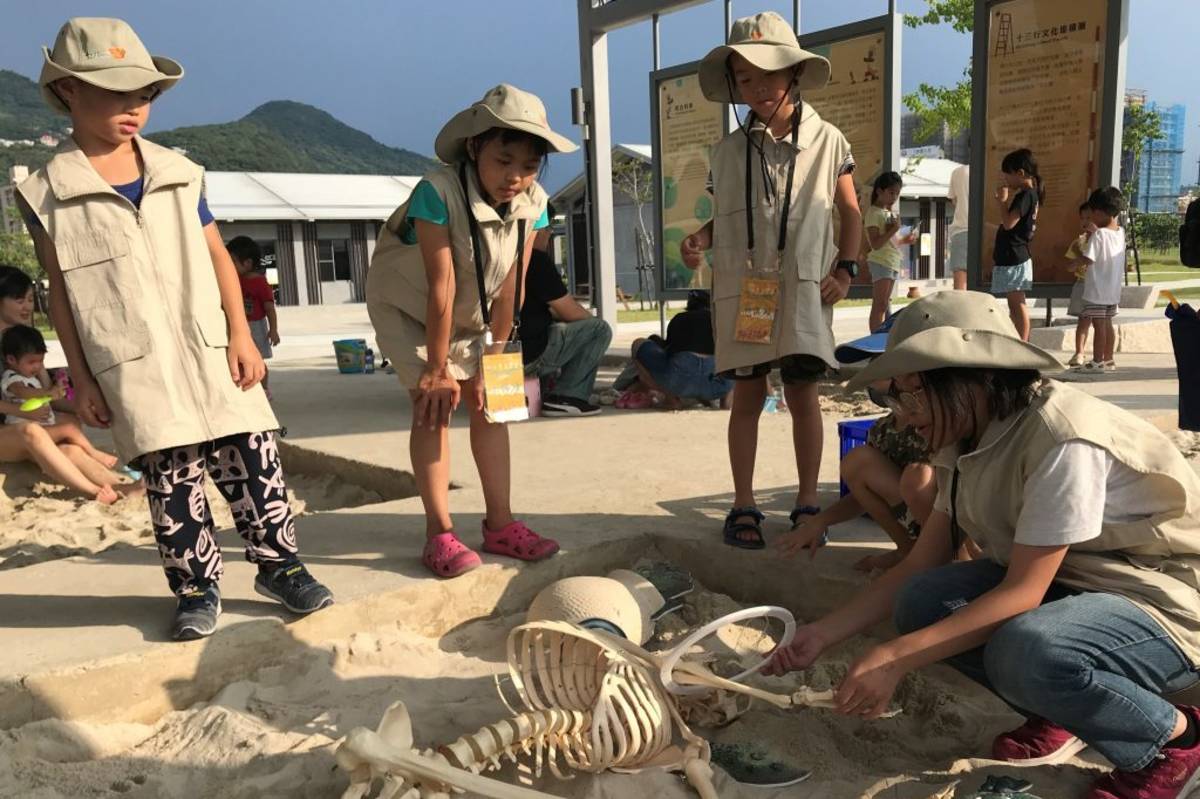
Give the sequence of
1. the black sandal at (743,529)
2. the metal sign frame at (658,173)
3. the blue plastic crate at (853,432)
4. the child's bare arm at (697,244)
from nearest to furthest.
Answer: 1. the black sandal at (743,529)
2. the blue plastic crate at (853,432)
3. the child's bare arm at (697,244)
4. the metal sign frame at (658,173)

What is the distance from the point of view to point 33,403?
5023mm

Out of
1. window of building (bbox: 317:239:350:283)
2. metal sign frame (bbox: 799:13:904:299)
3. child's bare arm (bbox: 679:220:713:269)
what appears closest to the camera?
child's bare arm (bbox: 679:220:713:269)

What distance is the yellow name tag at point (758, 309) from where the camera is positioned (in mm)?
3229

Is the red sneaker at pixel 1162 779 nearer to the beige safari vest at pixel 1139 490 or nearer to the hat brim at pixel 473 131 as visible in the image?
the beige safari vest at pixel 1139 490

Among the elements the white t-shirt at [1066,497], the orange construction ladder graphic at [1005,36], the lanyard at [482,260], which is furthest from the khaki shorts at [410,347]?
the orange construction ladder graphic at [1005,36]

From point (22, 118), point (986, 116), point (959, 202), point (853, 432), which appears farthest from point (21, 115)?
point (853, 432)

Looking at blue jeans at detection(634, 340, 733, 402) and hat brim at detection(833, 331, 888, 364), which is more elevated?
hat brim at detection(833, 331, 888, 364)

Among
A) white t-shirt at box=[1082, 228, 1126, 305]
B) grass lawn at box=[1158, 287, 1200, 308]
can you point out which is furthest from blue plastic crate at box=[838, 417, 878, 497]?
grass lawn at box=[1158, 287, 1200, 308]

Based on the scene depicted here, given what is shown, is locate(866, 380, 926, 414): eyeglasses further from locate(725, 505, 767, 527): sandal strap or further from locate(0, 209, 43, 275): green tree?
locate(0, 209, 43, 275): green tree

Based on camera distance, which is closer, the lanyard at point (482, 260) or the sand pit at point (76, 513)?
the lanyard at point (482, 260)

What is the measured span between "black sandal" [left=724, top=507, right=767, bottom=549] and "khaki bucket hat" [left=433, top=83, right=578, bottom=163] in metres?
1.38

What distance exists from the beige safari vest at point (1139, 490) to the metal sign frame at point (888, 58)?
5.58m

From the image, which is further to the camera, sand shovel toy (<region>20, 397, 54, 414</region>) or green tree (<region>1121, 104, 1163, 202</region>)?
green tree (<region>1121, 104, 1163, 202</region>)

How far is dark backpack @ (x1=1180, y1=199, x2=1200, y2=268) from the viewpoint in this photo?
298cm
